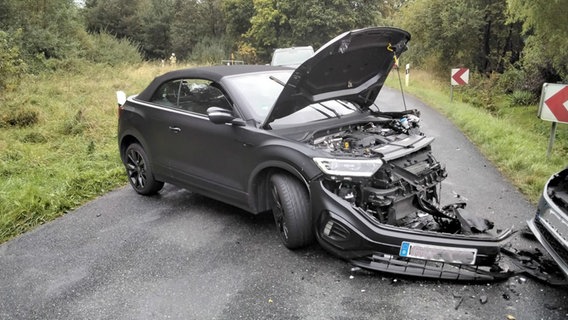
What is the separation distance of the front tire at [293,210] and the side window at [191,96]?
1.14 metres

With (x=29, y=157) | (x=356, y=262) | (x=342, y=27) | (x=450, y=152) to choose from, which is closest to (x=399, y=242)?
(x=356, y=262)

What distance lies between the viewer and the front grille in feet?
10.5

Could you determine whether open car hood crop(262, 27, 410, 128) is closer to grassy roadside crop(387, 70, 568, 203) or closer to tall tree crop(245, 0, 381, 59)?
grassy roadside crop(387, 70, 568, 203)

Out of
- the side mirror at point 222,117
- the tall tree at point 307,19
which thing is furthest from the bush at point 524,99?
the tall tree at point 307,19

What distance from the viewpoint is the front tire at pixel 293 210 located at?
13.0 feet

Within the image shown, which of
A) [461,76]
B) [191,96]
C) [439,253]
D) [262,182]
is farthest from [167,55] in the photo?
[439,253]

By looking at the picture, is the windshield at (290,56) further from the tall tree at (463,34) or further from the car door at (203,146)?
the tall tree at (463,34)

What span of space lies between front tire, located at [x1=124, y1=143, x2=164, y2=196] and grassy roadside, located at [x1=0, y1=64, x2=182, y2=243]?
73 cm

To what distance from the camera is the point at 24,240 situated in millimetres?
5051

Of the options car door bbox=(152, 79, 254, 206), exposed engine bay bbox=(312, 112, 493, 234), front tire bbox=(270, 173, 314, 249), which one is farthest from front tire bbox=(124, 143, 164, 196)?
exposed engine bay bbox=(312, 112, 493, 234)

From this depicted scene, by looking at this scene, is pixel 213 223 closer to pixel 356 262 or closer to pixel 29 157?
pixel 356 262

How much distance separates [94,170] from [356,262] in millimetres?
5209

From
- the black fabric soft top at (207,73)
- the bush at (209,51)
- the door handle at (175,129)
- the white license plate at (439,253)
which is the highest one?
the black fabric soft top at (207,73)

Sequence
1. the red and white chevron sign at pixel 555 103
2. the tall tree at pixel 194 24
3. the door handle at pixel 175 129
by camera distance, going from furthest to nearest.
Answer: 1. the tall tree at pixel 194 24
2. the red and white chevron sign at pixel 555 103
3. the door handle at pixel 175 129
